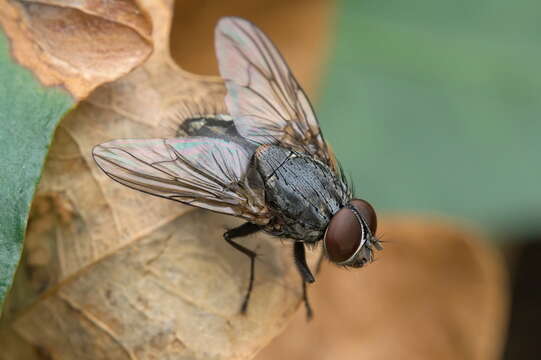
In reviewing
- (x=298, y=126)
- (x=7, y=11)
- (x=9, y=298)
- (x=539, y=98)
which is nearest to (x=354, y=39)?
(x=539, y=98)

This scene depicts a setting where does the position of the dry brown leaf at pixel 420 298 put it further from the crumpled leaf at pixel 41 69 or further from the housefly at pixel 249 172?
the crumpled leaf at pixel 41 69

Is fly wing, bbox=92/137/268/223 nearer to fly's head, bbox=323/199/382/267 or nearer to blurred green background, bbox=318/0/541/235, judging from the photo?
fly's head, bbox=323/199/382/267

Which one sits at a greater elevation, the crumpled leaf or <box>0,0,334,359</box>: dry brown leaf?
the crumpled leaf

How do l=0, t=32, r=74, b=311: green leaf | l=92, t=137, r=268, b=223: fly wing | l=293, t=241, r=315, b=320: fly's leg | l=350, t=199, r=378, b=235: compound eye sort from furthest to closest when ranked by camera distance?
l=350, t=199, r=378, b=235: compound eye
l=293, t=241, r=315, b=320: fly's leg
l=92, t=137, r=268, b=223: fly wing
l=0, t=32, r=74, b=311: green leaf

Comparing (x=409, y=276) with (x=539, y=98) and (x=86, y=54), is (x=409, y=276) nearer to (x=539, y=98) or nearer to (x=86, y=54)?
(x=539, y=98)

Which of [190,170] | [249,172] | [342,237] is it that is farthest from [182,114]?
[342,237]

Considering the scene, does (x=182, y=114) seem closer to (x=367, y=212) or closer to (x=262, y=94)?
(x=262, y=94)

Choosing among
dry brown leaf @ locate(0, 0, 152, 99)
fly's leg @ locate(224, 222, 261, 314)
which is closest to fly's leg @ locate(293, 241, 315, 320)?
fly's leg @ locate(224, 222, 261, 314)
